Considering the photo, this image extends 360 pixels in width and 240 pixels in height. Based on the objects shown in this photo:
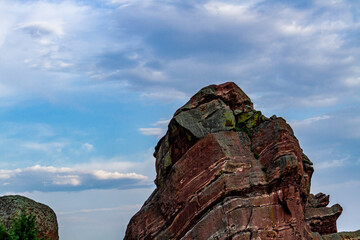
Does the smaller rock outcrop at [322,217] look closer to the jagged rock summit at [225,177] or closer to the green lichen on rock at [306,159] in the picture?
the jagged rock summit at [225,177]

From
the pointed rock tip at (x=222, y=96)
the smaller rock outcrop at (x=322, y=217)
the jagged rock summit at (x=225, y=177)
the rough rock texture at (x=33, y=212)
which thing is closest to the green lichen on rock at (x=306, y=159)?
the smaller rock outcrop at (x=322, y=217)

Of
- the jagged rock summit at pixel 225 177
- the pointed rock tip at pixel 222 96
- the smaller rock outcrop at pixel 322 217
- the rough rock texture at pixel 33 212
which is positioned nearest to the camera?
the rough rock texture at pixel 33 212

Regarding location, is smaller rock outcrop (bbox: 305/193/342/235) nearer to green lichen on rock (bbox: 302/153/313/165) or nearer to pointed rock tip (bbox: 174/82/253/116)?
green lichen on rock (bbox: 302/153/313/165)

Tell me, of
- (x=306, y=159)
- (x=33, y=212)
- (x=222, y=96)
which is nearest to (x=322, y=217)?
(x=306, y=159)

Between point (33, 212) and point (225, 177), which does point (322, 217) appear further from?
point (33, 212)

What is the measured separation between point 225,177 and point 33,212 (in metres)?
17.2

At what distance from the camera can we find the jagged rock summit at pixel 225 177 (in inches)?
1609

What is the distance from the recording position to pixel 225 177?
42125 millimetres

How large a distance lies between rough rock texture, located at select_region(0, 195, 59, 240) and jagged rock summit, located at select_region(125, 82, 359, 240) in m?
13.7

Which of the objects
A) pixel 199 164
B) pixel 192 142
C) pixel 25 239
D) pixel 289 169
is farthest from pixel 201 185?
pixel 25 239

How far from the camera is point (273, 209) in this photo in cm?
4125

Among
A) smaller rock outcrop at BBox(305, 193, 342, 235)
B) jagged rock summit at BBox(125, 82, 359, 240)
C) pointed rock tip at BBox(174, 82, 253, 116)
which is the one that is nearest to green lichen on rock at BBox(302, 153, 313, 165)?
smaller rock outcrop at BBox(305, 193, 342, 235)

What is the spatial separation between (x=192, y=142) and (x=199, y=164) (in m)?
2.93

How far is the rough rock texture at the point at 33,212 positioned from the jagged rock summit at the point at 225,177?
539 inches
